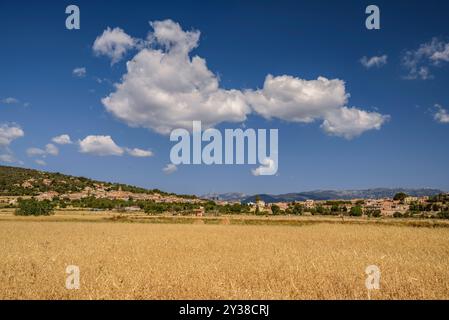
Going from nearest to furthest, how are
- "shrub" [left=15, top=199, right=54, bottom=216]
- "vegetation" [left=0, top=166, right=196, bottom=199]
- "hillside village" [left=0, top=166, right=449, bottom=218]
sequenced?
"shrub" [left=15, top=199, right=54, bottom=216]
"hillside village" [left=0, top=166, right=449, bottom=218]
"vegetation" [left=0, top=166, right=196, bottom=199]

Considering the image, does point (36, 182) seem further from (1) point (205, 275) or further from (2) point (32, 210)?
(1) point (205, 275)

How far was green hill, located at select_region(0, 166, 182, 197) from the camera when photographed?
4909 inches

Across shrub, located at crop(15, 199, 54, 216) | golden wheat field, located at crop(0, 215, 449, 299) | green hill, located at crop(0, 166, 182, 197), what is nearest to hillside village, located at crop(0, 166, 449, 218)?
green hill, located at crop(0, 166, 182, 197)

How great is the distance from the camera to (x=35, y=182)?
139 m

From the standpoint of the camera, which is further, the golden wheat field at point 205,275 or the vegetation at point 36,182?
the vegetation at point 36,182

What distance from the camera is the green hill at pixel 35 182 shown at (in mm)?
124694

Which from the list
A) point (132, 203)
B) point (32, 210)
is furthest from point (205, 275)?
point (132, 203)

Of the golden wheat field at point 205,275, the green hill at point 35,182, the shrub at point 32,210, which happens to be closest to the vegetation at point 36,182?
the green hill at point 35,182

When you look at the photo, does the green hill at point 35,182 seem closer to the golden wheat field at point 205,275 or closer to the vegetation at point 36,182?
the vegetation at point 36,182

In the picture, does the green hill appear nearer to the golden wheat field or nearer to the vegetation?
the vegetation
